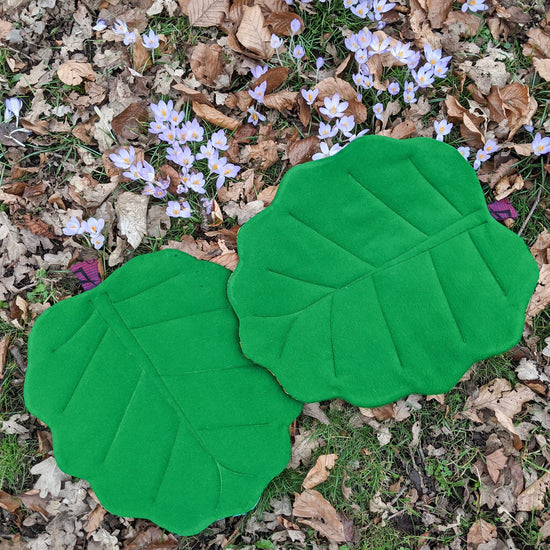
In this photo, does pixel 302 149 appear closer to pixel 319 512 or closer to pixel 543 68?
pixel 543 68

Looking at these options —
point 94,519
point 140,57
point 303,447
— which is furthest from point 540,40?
point 94,519

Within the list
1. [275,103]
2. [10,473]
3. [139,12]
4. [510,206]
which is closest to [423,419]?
[510,206]

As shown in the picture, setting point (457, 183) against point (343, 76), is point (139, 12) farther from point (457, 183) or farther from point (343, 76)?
point (457, 183)

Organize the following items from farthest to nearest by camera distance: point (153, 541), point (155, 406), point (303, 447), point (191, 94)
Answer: point (191, 94) < point (303, 447) < point (153, 541) < point (155, 406)

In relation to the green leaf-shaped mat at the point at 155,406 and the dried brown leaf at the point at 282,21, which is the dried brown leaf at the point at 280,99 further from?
the green leaf-shaped mat at the point at 155,406

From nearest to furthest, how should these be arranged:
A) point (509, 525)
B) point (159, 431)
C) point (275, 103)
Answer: point (159, 431) → point (509, 525) → point (275, 103)

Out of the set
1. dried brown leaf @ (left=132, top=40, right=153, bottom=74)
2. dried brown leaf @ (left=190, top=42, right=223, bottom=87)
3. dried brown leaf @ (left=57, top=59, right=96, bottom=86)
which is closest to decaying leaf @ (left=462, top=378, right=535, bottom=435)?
dried brown leaf @ (left=190, top=42, right=223, bottom=87)

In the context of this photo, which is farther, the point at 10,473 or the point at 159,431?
the point at 10,473
